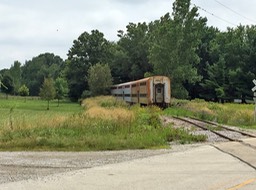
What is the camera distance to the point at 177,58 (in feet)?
219

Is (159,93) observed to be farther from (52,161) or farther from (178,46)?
(52,161)

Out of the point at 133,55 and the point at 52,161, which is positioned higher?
the point at 133,55

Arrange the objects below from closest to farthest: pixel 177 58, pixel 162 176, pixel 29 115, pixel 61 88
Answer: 1. pixel 162 176
2. pixel 29 115
3. pixel 177 58
4. pixel 61 88

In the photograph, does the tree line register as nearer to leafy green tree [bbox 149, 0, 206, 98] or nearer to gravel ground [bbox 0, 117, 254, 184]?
leafy green tree [bbox 149, 0, 206, 98]

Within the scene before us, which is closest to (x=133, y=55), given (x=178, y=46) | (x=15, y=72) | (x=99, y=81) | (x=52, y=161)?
(x=99, y=81)

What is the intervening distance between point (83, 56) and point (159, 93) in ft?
197

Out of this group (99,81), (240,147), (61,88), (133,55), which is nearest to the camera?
(240,147)

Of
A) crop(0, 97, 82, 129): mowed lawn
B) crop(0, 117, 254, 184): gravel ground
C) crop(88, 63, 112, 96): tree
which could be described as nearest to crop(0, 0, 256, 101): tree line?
crop(88, 63, 112, 96): tree

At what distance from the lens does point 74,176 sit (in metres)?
10.3

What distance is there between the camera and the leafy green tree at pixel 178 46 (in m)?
66.6

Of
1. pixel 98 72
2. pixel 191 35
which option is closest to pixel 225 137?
pixel 191 35

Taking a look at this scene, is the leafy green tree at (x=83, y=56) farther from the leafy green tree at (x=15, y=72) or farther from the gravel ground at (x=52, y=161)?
the gravel ground at (x=52, y=161)

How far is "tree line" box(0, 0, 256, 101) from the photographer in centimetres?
6806

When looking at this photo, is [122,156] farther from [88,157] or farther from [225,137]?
[225,137]
